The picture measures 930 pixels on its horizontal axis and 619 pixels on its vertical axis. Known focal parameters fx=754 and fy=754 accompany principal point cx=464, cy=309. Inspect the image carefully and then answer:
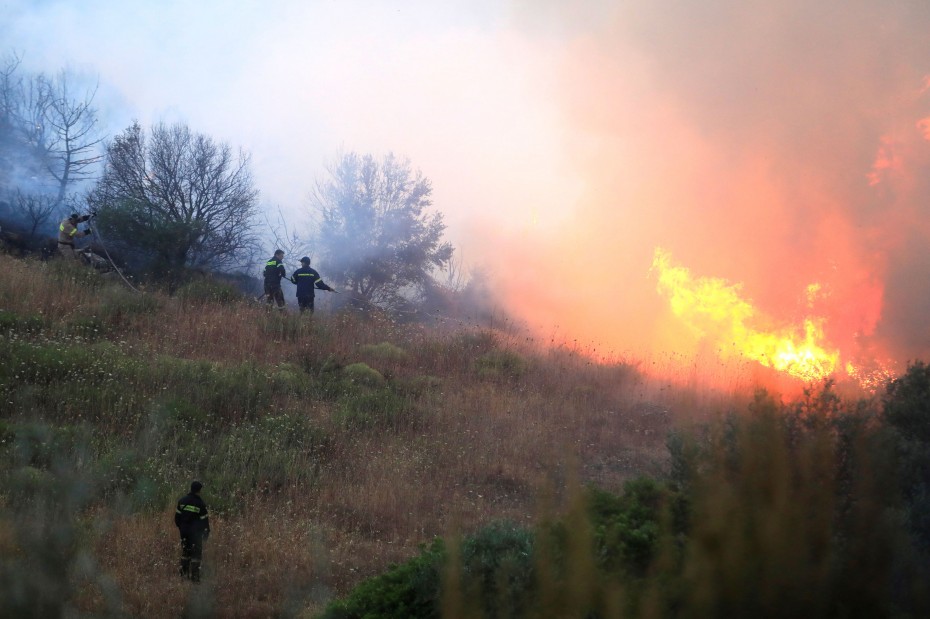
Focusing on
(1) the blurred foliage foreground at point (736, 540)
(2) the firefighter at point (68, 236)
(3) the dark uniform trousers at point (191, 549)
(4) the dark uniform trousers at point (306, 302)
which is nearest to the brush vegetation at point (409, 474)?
(1) the blurred foliage foreground at point (736, 540)

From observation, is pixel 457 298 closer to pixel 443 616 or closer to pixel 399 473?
pixel 399 473

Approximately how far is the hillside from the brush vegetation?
1.4 inches

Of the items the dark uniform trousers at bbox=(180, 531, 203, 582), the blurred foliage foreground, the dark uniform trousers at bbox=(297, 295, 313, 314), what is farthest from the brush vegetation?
the dark uniform trousers at bbox=(297, 295, 313, 314)

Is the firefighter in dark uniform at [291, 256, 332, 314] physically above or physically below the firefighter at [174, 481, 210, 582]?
above

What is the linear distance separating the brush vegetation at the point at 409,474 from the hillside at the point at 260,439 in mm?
35

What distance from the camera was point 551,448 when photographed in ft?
32.3

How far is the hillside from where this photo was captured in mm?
6211

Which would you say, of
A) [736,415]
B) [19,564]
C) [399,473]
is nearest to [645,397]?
[399,473]

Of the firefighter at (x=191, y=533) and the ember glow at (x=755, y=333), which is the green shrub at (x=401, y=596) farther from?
the ember glow at (x=755, y=333)

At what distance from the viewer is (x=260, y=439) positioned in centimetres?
935

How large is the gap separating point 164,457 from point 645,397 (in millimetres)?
7260

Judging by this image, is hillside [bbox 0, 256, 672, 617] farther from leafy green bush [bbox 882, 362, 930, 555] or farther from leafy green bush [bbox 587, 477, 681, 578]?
leafy green bush [bbox 882, 362, 930, 555]

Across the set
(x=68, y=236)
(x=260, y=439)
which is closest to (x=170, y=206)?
(x=68, y=236)

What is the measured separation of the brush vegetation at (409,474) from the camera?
3934 mm
